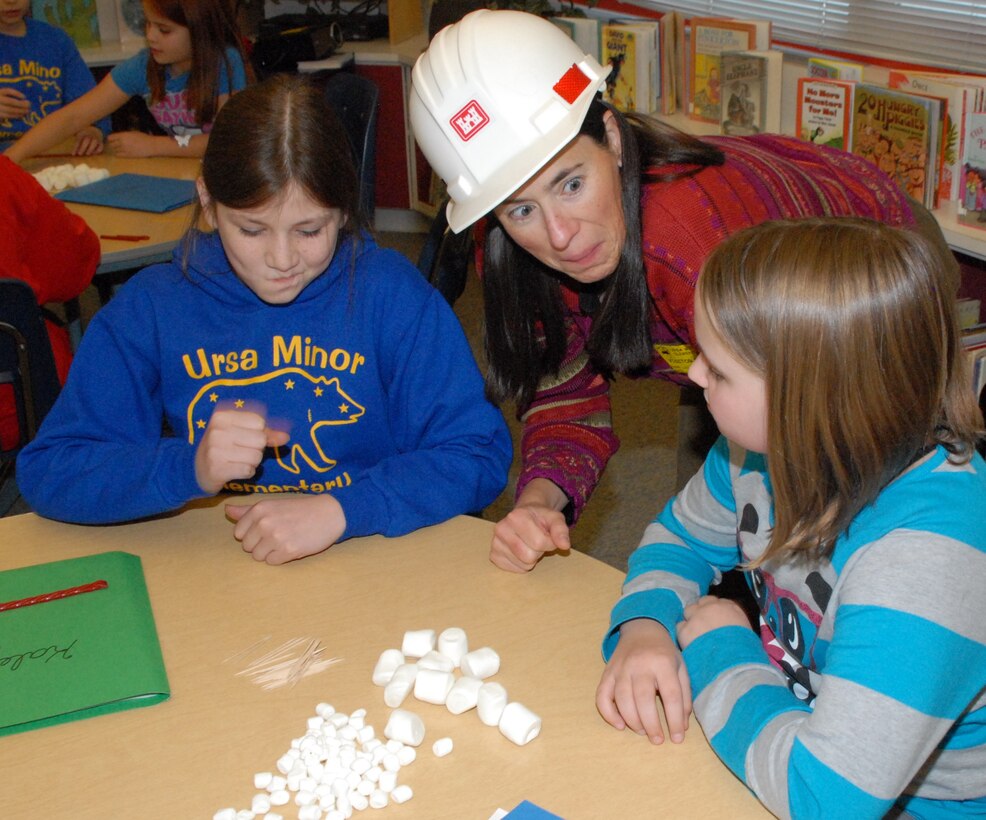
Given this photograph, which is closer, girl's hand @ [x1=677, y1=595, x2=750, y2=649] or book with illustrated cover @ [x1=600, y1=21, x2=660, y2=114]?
girl's hand @ [x1=677, y1=595, x2=750, y2=649]

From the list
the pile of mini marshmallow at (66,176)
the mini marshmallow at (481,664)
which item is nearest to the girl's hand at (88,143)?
the pile of mini marshmallow at (66,176)

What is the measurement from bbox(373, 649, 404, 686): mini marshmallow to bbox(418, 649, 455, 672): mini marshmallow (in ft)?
0.08

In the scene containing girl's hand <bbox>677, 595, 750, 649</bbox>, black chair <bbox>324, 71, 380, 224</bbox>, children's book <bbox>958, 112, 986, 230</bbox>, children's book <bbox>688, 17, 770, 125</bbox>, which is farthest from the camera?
children's book <bbox>688, 17, 770, 125</bbox>

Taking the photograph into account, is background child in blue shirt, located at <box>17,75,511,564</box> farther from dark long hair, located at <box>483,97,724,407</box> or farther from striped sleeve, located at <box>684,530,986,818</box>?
striped sleeve, located at <box>684,530,986,818</box>

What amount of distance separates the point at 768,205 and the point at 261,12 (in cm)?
421

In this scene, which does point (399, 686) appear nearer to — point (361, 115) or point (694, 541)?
point (694, 541)

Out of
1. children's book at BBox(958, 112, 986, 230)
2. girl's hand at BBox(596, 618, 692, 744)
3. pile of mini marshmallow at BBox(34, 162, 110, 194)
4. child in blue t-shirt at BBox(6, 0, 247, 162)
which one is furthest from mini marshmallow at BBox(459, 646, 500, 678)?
child in blue t-shirt at BBox(6, 0, 247, 162)

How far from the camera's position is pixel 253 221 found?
1.44 metres

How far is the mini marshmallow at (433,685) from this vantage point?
1028 mm

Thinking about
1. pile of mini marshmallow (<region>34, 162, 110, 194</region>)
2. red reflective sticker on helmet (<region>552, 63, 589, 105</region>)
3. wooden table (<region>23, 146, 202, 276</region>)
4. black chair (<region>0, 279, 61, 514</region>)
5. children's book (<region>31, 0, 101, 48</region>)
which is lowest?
black chair (<region>0, 279, 61, 514</region>)

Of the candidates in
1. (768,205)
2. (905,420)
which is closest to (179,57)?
(768,205)

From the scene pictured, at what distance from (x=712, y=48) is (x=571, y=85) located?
6.51ft

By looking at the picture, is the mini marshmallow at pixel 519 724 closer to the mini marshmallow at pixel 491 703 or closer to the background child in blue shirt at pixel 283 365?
the mini marshmallow at pixel 491 703

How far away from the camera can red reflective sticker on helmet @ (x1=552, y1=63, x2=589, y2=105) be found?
1.36 m
